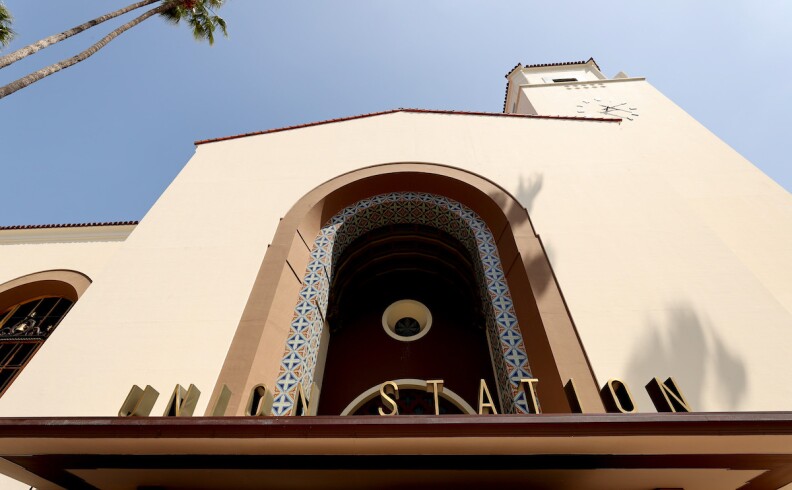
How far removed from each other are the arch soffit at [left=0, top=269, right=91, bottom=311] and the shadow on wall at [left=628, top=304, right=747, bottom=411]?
357 inches

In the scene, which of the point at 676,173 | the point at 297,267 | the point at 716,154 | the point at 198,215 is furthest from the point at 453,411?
the point at 716,154

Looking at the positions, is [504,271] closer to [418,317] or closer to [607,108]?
[418,317]

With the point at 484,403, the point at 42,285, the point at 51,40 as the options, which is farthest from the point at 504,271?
the point at 42,285

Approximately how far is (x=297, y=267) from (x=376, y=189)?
82.4 inches

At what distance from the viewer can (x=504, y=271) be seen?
5531 millimetres

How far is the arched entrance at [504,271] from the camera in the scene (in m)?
4.07

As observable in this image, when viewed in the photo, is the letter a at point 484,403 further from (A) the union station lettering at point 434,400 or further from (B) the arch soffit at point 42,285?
(B) the arch soffit at point 42,285

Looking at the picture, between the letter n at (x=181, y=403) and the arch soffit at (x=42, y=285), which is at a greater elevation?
the arch soffit at (x=42, y=285)

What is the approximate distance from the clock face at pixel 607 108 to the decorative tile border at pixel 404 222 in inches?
312

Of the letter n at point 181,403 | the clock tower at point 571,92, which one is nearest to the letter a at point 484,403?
the letter n at point 181,403

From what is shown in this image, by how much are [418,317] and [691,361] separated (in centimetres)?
484

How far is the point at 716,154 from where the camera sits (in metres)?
8.64

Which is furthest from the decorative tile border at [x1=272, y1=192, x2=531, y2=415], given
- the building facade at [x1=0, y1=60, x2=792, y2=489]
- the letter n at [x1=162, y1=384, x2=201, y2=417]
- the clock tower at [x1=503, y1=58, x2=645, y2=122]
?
the clock tower at [x1=503, y1=58, x2=645, y2=122]

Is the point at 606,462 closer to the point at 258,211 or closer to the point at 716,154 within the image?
the point at 258,211
